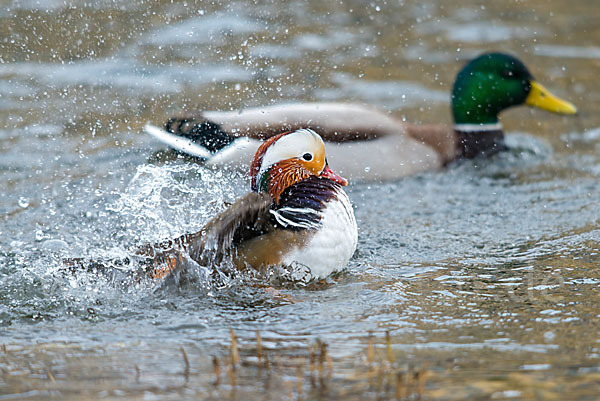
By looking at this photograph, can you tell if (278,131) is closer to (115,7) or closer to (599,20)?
(115,7)

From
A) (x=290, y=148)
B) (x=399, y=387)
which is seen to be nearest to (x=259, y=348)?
(x=399, y=387)

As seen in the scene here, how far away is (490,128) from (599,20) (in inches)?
132

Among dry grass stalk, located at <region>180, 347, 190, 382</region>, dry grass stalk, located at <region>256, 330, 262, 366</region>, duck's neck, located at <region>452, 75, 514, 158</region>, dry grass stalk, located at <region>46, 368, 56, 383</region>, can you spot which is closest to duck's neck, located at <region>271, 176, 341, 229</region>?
dry grass stalk, located at <region>256, 330, 262, 366</region>

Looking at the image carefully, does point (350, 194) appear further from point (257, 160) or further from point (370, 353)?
point (370, 353)

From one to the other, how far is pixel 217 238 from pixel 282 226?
405 mm

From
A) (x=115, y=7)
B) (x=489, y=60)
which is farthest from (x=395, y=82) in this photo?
(x=115, y=7)

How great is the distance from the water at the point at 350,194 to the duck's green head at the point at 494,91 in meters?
0.34

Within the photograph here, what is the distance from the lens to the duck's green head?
26.1 feet

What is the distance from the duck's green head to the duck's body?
11.0ft

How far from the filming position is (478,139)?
787cm

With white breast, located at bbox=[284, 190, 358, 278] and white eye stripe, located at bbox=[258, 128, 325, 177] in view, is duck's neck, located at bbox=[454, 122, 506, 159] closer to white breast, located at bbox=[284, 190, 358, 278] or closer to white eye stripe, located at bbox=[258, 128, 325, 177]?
white eye stripe, located at bbox=[258, 128, 325, 177]

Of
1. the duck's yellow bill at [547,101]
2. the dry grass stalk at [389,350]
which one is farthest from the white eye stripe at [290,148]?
the duck's yellow bill at [547,101]

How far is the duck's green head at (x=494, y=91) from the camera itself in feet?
26.1

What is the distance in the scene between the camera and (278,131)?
679 centimetres
